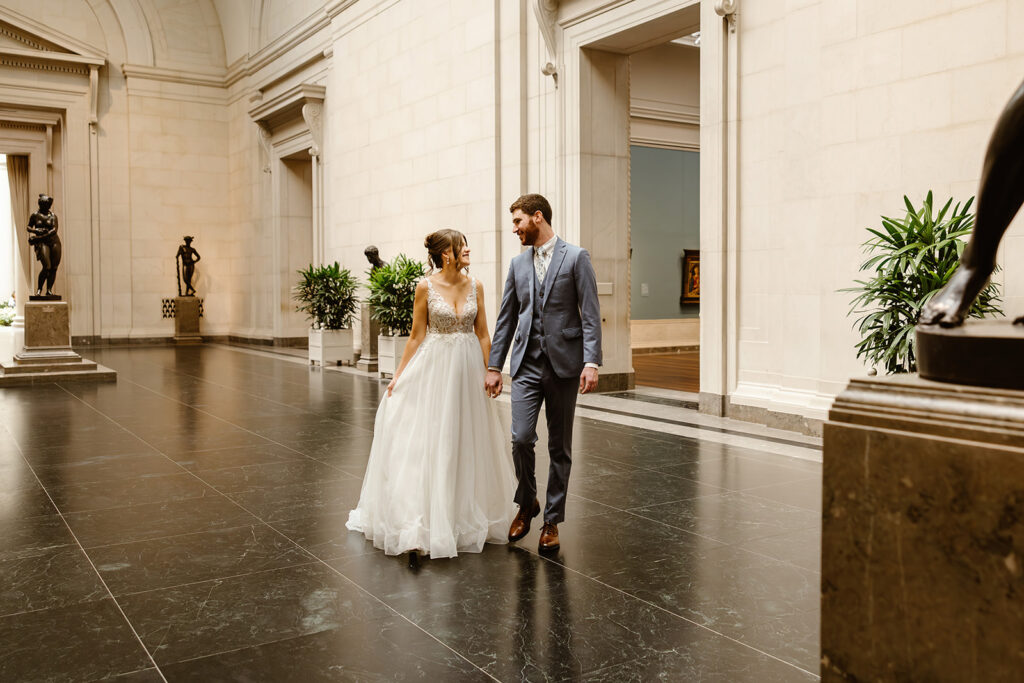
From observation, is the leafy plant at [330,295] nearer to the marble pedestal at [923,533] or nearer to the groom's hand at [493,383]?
the groom's hand at [493,383]

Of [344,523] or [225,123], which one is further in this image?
[225,123]

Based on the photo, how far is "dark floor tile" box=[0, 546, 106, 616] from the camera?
3.71 m

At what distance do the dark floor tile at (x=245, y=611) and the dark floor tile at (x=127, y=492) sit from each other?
5.97 ft

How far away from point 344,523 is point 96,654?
194 cm

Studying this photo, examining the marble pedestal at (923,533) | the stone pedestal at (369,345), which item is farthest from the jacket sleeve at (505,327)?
the stone pedestal at (369,345)

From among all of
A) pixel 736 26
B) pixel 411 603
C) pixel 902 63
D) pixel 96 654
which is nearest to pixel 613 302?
pixel 736 26

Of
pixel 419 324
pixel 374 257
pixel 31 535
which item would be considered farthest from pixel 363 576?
pixel 374 257

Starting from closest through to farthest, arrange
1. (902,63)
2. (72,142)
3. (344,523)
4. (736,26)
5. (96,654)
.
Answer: (96,654) → (344,523) → (902,63) → (736,26) → (72,142)

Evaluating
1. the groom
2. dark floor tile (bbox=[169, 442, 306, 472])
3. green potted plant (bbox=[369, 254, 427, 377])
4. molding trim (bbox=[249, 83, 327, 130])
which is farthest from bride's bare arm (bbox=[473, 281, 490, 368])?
molding trim (bbox=[249, 83, 327, 130])

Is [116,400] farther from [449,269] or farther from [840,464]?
[840,464]

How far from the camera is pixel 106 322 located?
2205 centimetres

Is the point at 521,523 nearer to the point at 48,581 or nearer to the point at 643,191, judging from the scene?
the point at 48,581

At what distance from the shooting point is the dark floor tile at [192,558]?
4023 millimetres

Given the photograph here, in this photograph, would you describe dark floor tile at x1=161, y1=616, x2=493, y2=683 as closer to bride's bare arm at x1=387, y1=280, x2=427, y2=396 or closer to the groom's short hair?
bride's bare arm at x1=387, y1=280, x2=427, y2=396
